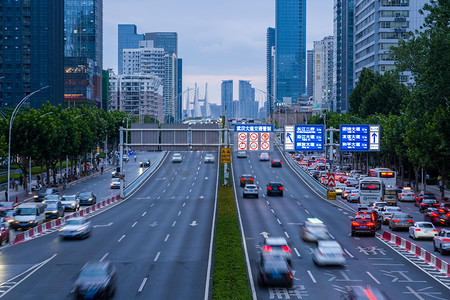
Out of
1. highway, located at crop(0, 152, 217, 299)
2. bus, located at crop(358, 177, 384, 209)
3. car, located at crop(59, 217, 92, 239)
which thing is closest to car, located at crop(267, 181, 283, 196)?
highway, located at crop(0, 152, 217, 299)

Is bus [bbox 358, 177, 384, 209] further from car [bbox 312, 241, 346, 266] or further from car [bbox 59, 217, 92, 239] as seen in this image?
car [bbox 59, 217, 92, 239]

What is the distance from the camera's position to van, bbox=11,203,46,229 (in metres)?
46.4

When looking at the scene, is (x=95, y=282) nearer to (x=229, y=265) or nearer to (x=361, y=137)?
(x=229, y=265)

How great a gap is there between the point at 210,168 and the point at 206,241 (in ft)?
199

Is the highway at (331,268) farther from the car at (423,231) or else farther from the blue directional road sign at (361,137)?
the blue directional road sign at (361,137)

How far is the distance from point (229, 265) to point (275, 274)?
11.3 ft

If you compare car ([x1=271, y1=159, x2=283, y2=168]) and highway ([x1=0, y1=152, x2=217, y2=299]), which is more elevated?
car ([x1=271, y1=159, x2=283, y2=168])

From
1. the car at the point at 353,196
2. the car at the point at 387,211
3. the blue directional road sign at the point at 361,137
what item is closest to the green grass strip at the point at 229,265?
the car at the point at 387,211

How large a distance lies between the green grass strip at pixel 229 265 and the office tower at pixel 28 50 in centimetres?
13138

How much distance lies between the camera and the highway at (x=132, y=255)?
26.7 meters

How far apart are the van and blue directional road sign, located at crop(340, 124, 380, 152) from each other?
98.3 ft

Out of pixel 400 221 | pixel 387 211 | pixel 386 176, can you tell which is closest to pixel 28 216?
pixel 400 221

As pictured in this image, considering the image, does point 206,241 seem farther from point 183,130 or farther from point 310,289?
point 183,130

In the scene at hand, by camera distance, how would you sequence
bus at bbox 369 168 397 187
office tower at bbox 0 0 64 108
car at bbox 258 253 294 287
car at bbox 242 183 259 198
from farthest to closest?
office tower at bbox 0 0 64 108
bus at bbox 369 168 397 187
car at bbox 242 183 259 198
car at bbox 258 253 294 287
